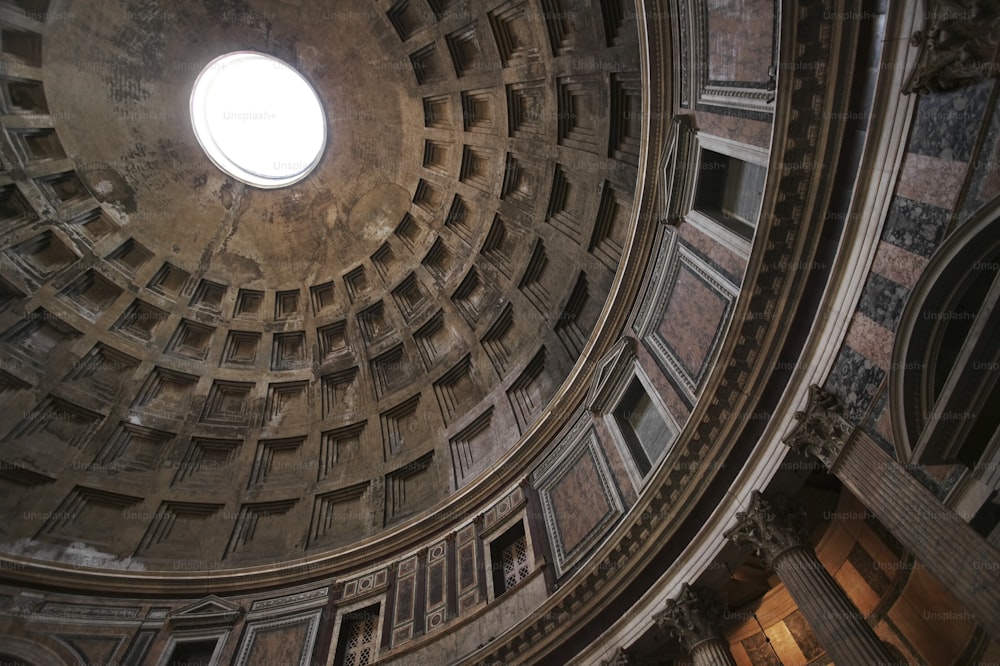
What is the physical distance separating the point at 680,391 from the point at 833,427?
320 centimetres

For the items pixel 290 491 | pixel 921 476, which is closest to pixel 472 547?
pixel 290 491

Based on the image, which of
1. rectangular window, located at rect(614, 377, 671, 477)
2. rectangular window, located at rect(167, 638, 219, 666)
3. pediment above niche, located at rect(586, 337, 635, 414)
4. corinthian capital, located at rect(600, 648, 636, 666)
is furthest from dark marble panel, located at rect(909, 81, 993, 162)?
rectangular window, located at rect(167, 638, 219, 666)

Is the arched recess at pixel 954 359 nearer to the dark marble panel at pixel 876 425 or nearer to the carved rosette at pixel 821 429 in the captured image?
the dark marble panel at pixel 876 425

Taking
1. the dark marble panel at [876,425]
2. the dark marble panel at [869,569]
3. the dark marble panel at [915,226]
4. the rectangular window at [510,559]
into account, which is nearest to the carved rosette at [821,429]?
the dark marble panel at [876,425]

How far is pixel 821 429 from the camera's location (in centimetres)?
647

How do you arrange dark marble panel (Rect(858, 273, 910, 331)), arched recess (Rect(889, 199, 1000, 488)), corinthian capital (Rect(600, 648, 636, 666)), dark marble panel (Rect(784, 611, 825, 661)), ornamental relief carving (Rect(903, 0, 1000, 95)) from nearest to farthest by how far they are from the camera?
ornamental relief carving (Rect(903, 0, 1000, 95)) < arched recess (Rect(889, 199, 1000, 488)) < dark marble panel (Rect(858, 273, 910, 331)) < corinthian capital (Rect(600, 648, 636, 666)) < dark marble panel (Rect(784, 611, 825, 661))

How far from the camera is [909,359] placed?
17.8 feet

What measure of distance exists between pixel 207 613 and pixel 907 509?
15.7 m

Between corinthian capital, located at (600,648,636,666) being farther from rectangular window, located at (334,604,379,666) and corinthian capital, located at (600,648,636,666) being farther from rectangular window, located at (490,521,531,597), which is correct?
rectangular window, located at (334,604,379,666)

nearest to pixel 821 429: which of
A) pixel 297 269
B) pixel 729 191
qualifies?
pixel 729 191

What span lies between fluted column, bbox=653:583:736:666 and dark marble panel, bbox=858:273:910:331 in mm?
4547

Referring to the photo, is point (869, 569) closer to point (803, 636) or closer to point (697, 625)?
point (803, 636)

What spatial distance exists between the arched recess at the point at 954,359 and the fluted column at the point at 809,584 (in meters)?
1.96

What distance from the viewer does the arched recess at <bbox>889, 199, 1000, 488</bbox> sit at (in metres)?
4.67
